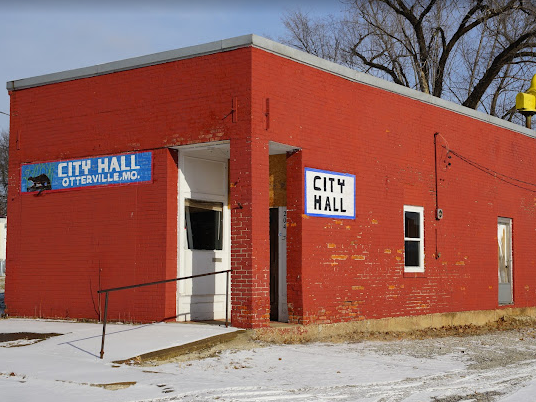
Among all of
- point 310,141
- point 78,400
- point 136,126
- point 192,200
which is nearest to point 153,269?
point 192,200

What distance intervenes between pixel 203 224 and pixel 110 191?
1.94m

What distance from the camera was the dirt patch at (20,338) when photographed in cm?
1198

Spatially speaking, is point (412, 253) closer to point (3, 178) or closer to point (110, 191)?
point (110, 191)

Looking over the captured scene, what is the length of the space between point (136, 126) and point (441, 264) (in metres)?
7.96

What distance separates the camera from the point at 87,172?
1505cm

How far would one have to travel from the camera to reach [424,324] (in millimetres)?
16906

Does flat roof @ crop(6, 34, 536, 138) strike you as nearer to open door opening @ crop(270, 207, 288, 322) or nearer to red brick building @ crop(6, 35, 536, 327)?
red brick building @ crop(6, 35, 536, 327)

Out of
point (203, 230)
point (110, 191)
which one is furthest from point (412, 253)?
point (110, 191)

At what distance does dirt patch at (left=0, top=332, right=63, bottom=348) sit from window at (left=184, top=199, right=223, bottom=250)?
3.27 meters

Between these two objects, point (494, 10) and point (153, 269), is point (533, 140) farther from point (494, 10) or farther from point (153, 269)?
point (153, 269)

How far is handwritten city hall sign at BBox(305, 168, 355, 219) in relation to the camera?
14117mm

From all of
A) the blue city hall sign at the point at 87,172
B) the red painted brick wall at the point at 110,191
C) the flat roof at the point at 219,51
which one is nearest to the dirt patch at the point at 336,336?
the red painted brick wall at the point at 110,191

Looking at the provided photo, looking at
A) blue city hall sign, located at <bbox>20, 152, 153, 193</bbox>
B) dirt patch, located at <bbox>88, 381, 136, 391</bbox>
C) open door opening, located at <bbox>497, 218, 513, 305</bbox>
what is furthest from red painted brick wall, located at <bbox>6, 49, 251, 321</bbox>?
open door opening, located at <bbox>497, 218, 513, 305</bbox>

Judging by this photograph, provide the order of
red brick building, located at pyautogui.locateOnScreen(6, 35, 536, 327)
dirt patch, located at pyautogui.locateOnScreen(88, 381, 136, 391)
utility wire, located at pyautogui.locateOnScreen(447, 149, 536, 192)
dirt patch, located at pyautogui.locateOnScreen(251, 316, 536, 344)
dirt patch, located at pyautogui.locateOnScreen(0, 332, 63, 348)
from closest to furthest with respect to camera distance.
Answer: dirt patch, located at pyautogui.locateOnScreen(88, 381, 136, 391), dirt patch, located at pyautogui.locateOnScreen(0, 332, 63, 348), dirt patch, located at pyautogui.locateOnScreen(251, 316, 536, 344), red brick building, located at pyautogui.locateOnScreen(6, 35, 536, 327), utility wire, located at pyautogui.locateOnScreen(447, 149, 536, 192)
